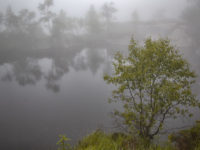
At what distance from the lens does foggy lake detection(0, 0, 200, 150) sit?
1495 centimetres

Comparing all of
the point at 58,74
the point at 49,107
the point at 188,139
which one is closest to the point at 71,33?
Result: the point at 58,74

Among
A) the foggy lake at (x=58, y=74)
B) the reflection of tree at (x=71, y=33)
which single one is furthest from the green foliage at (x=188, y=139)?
the reflection of tree at (x=71, y=33)

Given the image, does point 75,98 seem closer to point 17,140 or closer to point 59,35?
point 17,140

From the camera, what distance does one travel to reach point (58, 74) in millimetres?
32531

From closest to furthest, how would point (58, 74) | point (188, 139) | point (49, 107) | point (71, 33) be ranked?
1. point (188, 139)
2. point (49, 107)
3. point (58, 74)
4. point (71, 33)

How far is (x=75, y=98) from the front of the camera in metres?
21.5

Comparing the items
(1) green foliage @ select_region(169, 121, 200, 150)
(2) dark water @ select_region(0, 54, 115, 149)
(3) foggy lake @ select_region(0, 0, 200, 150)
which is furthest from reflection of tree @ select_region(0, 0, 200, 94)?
(1) green foliage @ select_region(169, 121, 200, 150)

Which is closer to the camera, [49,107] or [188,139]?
[188,139]

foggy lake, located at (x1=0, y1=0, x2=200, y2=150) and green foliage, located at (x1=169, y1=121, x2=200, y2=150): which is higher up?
foggy lake, located at (x1=0, y1=0, x2=200, y2=150)

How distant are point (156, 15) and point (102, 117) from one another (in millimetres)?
90453

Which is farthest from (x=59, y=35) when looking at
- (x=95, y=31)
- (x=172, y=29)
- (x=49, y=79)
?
(x=172, y=29)

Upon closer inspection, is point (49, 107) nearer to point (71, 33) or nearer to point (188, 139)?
point (188, 139)

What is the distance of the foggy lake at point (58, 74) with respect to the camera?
1495 centimetres

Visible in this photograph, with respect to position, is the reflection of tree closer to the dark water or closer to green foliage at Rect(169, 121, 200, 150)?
the dark water
